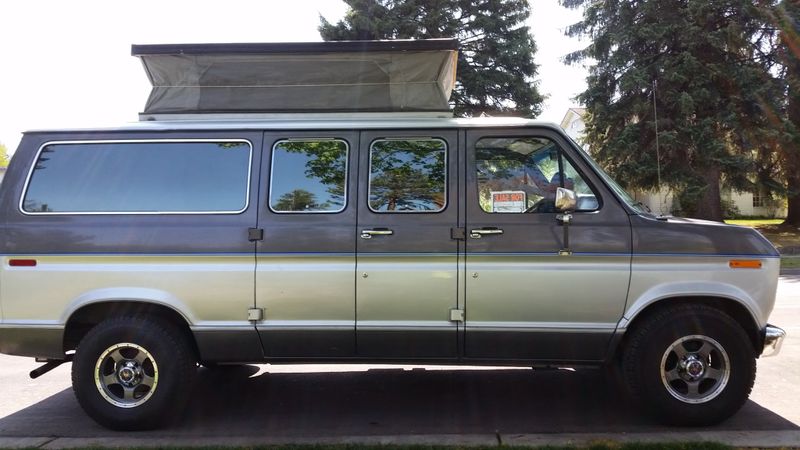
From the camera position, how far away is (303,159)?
4.26 m

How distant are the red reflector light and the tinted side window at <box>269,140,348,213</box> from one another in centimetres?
173

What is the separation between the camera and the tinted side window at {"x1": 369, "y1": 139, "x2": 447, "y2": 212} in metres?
4.13

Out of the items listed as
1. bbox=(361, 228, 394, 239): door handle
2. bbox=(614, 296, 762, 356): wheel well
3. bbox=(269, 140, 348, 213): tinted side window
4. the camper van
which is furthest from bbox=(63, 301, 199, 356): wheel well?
bbox=(614, 296, 762, 356): wheel well

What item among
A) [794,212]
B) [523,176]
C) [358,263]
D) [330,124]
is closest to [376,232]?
[358,263]

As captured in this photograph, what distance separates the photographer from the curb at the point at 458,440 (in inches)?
151

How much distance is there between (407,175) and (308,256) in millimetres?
920

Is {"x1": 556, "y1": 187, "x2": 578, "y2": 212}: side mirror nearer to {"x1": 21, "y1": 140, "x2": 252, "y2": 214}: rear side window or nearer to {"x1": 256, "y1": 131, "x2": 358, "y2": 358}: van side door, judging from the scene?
{"x1": 256, "y1": 131, "x2": 358, "y2": 358}: van side door

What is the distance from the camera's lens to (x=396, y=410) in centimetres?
465

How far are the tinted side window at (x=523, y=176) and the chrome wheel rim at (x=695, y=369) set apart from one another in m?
1.17

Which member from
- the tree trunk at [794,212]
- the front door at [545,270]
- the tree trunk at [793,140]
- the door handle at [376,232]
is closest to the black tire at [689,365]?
the front door at [545,270]

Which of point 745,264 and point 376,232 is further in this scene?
point 376,232

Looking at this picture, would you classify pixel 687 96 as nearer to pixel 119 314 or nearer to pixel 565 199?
pixel 565 199

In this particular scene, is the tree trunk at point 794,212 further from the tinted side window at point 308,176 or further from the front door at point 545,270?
the tinted side window at point 308,176

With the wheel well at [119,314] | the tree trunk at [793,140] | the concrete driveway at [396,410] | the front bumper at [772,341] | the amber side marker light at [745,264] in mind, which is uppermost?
the tree trunk at [793,140]
